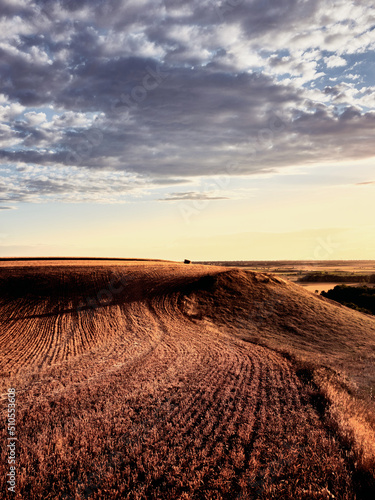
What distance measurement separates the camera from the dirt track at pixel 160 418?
7.51 metres

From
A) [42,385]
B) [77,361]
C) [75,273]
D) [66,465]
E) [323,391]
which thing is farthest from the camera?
[75,273]

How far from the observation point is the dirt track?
7508 mm

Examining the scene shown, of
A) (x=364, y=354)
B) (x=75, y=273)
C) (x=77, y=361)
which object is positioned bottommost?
(x=364, y=354)

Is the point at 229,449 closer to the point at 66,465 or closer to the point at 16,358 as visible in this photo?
the point at 66,465

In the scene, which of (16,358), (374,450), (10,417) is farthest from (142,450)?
(16,358)

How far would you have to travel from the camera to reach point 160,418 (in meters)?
10.5

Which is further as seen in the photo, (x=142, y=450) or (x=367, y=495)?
(x=142, y=450)

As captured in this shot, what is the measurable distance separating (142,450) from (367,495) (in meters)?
5.30

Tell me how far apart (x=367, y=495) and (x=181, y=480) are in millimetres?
4114

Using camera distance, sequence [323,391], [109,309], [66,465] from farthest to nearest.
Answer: [109,309], [323,391], [66,465]

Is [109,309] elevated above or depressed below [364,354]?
above

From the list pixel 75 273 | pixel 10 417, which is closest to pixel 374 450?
pixel 10 417

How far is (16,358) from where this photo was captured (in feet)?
61.4

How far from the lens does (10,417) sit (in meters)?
10.6
